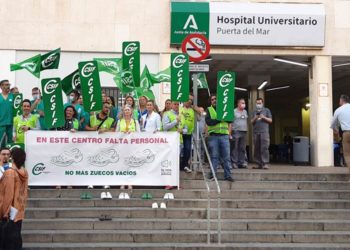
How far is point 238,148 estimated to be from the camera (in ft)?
43.9

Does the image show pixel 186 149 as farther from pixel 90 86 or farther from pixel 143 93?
pixel 90 86

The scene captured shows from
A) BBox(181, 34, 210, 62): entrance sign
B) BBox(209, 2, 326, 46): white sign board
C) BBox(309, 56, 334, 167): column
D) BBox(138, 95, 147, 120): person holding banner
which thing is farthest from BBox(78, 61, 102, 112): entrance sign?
BBox(309, 56, 334, 167): column

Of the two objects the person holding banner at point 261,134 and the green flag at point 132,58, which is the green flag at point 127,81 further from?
the person holding banner at point 261,134

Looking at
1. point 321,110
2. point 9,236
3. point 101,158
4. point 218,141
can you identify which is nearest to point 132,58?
point 101,158

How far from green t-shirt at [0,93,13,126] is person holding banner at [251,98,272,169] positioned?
6.09 metres

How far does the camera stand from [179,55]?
34.0ft

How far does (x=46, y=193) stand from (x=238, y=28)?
8092mm

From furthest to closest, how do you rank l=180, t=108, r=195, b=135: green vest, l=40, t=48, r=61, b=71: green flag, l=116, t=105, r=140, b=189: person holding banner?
l=40, t=48, r=61, b=71: green flag
l=180, t=108, r=195, b=135: green vest
l=116, t=105, r=140, b=189: person holding banner

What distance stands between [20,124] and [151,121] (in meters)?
2.80

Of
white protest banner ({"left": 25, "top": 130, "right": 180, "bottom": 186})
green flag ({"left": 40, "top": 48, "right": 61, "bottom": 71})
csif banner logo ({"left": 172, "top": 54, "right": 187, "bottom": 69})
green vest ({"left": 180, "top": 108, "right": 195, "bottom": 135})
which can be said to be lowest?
white protest banner ({"left": 25, "top": 130, "right": 180, "bottom": 186})

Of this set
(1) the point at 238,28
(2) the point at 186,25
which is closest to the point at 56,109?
(2) the point at 186,25

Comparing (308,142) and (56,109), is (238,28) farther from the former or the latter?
(56,109)

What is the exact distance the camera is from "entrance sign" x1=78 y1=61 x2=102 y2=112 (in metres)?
10.4

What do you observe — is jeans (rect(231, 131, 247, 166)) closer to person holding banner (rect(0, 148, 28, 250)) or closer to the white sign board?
the white sign board
